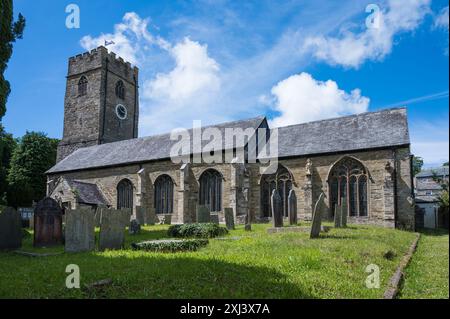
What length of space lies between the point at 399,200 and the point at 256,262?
14.8 meters

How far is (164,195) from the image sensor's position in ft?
86.8

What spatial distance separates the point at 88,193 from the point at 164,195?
5674mm

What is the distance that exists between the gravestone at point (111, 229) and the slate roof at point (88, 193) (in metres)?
16.0

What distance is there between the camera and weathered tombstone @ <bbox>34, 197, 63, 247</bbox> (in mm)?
11438

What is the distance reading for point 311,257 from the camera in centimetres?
788

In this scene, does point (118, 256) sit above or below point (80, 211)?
below

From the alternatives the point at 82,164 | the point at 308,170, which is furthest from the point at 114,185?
the point at 308,170

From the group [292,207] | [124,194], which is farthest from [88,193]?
[292,207]

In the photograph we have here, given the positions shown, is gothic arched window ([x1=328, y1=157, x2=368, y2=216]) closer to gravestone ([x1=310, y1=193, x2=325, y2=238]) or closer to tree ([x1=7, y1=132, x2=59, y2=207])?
gravestone ([x1=310, y1=193, x2=325, y2=238])

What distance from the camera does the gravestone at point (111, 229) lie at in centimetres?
1018

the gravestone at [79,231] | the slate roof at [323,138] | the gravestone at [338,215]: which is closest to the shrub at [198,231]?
the gravestone at [79,231]

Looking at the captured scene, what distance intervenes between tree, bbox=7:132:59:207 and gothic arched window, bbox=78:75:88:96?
916 centimetres
